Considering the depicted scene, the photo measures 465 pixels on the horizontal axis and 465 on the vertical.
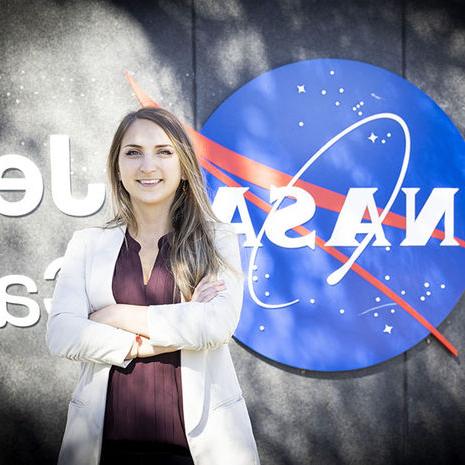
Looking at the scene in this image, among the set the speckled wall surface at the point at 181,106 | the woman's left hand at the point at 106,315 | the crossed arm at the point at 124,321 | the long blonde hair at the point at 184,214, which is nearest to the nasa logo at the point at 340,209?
the speckled wall surface at the point at 181,106

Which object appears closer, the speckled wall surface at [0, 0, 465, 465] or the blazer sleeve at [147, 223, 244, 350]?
the blazer sleeve at [147, 223, 244, 350]

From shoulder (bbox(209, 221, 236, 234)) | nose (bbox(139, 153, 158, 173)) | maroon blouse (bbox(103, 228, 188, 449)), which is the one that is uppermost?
nose (bbox(139, 153, 158, 173))

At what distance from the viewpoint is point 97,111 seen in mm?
3396

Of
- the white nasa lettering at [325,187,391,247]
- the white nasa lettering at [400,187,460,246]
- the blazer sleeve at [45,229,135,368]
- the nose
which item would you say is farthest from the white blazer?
the white nasa lettering at [400,187,460,246]

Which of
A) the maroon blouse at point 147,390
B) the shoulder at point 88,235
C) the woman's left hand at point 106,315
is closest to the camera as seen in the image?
the maroon blouse at point 147,390

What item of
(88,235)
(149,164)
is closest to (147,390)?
(88,235)

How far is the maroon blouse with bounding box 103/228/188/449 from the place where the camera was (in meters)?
1.78

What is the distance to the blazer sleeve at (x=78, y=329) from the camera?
182 centimetres

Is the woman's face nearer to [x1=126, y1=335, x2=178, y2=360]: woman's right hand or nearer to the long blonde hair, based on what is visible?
the long blonde hair

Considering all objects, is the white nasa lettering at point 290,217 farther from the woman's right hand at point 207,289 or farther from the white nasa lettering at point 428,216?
the woman's right hand at point 207,289

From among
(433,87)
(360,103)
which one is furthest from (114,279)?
(433,87)

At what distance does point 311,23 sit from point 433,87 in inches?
31.4

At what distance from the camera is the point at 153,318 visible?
1.83 meters

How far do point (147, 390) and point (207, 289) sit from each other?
0.37m
